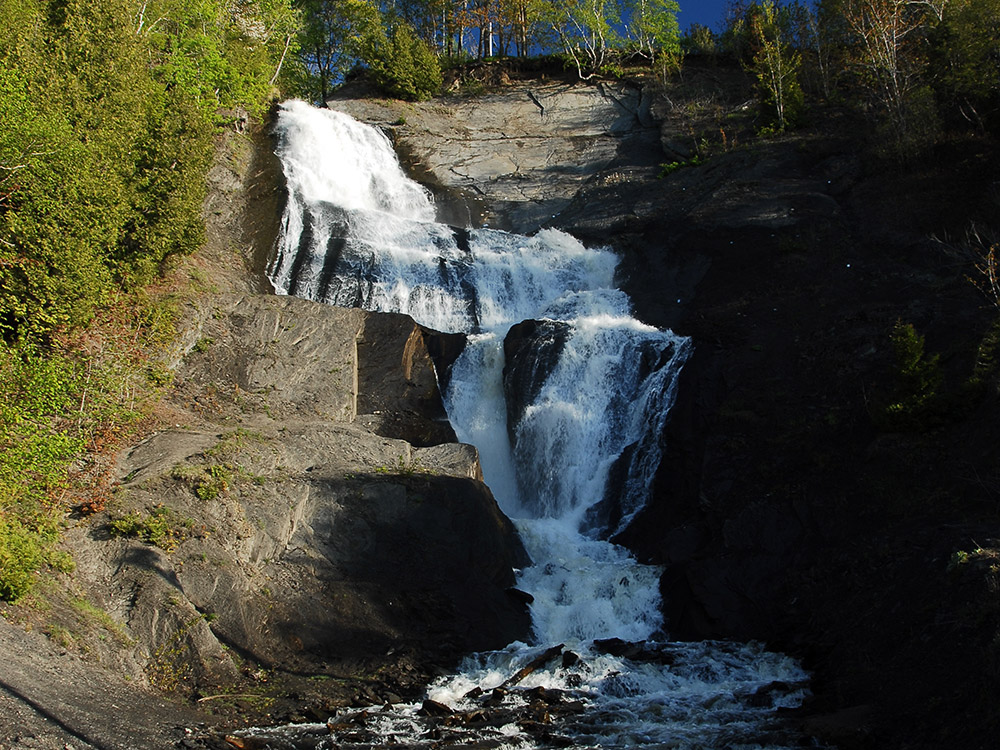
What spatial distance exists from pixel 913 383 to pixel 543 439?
907cm

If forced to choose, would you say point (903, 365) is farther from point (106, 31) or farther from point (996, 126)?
point (106, 31)

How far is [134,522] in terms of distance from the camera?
13.2 meters

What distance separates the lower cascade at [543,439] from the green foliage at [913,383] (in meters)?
5.71

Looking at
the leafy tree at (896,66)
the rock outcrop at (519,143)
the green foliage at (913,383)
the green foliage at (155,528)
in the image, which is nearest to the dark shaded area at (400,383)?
the green foliage at (155,528)

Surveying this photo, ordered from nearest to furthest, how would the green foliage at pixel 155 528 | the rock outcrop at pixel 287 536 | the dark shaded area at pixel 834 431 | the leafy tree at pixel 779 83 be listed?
1. the dark shaded area at pixel 834 431
2. the rock outcrop at pixel 287 536
3. the green foliage at pixel 155 528
4. the leafy tree at pixel 779 83

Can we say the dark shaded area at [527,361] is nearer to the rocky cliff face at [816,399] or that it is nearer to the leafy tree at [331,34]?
the rocky cliff face at [816,399]

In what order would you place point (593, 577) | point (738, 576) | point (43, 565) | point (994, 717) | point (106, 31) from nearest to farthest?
point (994, 717)
point (43, 565)
point (738, 576)
point (593, 577)
point (106, 31)

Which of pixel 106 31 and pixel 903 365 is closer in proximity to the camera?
pixel 903 365

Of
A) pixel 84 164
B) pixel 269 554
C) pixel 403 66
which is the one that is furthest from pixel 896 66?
pixel 269 554

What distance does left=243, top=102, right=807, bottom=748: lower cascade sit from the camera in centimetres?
1136

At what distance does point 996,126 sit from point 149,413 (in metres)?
26.0

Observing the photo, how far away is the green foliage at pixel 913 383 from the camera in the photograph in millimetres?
15750

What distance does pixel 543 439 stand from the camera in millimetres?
21266

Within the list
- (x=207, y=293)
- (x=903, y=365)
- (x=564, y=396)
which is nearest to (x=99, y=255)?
(x=207, y=293)
